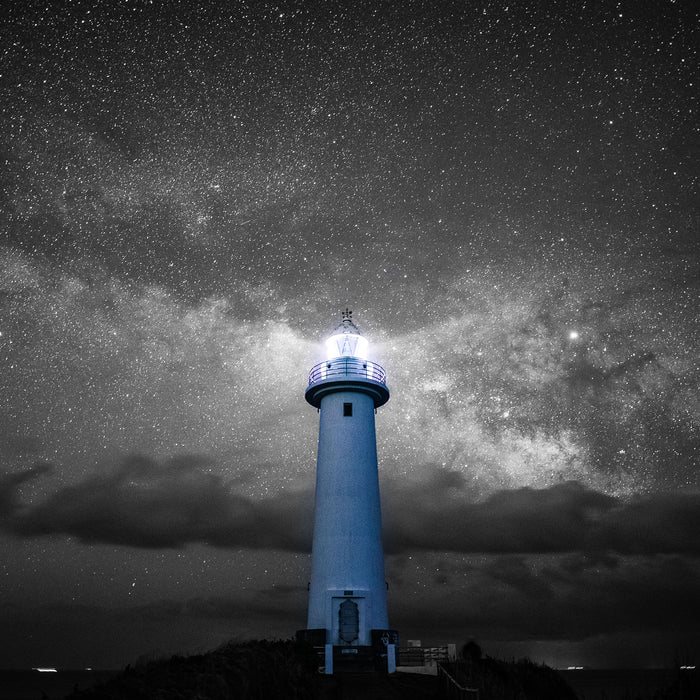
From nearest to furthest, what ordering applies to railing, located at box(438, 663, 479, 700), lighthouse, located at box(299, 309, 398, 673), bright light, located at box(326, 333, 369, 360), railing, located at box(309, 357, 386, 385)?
1. railing, located at box(438, 663, 479, 700)
2. lighthouse, located at box(299, 309, 398, 673)
3. railing, located at box(309, 357, 386, 385)
4. bright light, located at box(326, 333, 369, 360)

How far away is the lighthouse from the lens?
901 inches

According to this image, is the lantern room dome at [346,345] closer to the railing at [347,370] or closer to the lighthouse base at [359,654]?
the railing at [347,370]

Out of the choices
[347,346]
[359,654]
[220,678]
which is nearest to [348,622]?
[359,654]

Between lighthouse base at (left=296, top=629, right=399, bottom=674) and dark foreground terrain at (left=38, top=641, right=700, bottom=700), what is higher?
Answer: lighthouse base at (left=296, top=629, right=399, bottom=674)

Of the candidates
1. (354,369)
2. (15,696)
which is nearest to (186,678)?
(354,369)

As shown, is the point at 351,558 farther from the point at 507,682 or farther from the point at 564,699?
the point at 564,699

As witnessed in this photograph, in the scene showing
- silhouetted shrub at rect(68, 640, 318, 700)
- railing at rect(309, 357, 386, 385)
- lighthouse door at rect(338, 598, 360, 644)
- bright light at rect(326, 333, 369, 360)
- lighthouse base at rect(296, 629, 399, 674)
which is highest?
bright light at rect(326, 333, 369, 360)

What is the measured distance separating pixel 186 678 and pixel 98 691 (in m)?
2.45

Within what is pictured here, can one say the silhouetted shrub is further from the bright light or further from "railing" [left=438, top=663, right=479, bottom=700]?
the bright light

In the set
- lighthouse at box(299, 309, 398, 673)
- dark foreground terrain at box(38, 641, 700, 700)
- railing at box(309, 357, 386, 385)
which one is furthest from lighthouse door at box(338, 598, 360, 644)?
railing at box(309, 357, 386, 385)

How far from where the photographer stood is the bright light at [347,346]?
27953 millimetres

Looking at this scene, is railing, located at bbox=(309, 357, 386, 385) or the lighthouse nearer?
the lighthouse

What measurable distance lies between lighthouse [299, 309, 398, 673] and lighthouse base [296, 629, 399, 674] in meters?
0.03

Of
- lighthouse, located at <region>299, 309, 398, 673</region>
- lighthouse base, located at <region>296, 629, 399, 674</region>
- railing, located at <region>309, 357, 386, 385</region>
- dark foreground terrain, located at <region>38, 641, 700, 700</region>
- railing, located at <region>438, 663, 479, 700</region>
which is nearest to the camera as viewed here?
dark foreground terrain, located at <region>38, 641, 700, 700</region>
